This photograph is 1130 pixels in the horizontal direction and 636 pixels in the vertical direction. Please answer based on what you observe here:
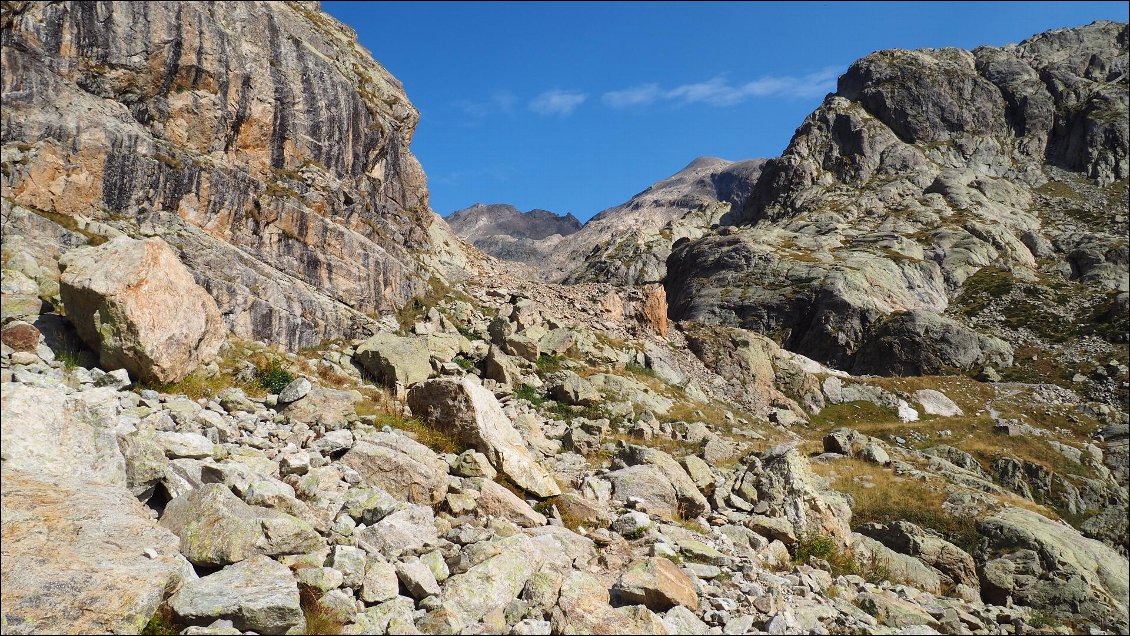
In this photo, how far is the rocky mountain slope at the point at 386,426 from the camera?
702cm

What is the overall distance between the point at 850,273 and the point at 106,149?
3228 inches

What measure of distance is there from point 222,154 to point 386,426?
26310mm

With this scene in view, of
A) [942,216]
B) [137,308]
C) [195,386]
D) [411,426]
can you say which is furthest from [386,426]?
[942,216]

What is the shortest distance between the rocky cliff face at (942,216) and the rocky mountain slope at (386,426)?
50.9ft

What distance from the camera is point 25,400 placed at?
23.5 ft

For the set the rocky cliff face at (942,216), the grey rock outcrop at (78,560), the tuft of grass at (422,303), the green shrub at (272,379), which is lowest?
the grey rock outcrop at (78,560)

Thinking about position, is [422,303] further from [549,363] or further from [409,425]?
Answer: [409,425]

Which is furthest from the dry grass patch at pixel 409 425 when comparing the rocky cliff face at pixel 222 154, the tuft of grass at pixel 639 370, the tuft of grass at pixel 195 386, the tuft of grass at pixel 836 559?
the tuft of grass at pixel 639 370

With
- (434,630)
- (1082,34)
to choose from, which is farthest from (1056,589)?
(1082,34)

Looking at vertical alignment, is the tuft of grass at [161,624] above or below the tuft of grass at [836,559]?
above

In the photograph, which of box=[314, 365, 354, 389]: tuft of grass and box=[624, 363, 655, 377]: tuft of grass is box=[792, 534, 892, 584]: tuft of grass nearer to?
box=[314, 365, 354, 389]: tuft of grass

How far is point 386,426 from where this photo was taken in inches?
481

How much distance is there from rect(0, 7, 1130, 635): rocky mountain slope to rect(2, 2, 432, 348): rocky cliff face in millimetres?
165

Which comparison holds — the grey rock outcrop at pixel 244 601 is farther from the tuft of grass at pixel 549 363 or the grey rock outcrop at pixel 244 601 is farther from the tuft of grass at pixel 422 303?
the tuft of grass at pixel 422 303
